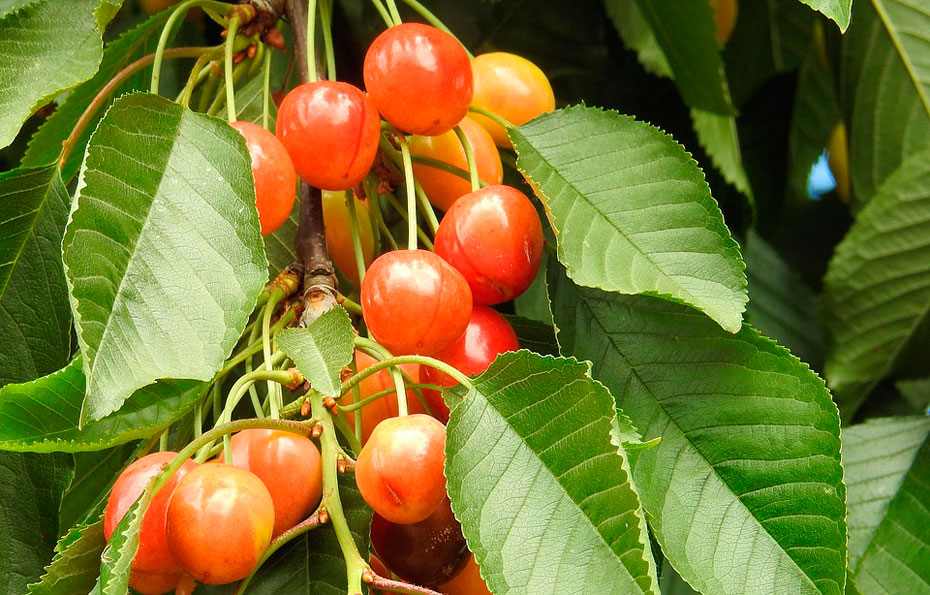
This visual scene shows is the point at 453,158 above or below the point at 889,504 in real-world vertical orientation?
above

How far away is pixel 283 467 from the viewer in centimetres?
55

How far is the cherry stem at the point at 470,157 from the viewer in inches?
26.5

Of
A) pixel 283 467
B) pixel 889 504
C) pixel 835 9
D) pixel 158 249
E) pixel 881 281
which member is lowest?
pixel 889 504

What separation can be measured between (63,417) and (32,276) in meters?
0.18

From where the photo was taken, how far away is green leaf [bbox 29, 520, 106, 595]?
21.1 inches

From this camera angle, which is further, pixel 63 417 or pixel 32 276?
pixel 32 276

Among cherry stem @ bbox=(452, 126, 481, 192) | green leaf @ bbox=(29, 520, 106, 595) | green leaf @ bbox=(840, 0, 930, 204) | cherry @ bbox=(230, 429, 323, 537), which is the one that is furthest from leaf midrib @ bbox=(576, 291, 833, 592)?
green leaf @ bbox=(840, 0, 930, 204)

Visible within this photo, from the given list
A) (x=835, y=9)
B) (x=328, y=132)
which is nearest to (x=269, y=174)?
(x=328, y=132)

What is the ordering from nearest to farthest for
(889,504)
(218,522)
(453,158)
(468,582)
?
(218,522) < (468,582) < (453,158) < (889,504)

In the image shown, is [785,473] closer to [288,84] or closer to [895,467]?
[895,467]

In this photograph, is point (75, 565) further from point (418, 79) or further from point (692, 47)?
point (692, 47)

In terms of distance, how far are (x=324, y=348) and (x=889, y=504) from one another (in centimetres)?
61

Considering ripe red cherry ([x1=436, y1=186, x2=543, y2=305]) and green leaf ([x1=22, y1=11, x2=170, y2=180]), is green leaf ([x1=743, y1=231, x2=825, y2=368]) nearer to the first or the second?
ripe red cherry ([x1=436, y1=186, x2=543, y2=305])

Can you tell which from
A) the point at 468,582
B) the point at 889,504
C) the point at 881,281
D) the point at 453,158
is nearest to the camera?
the point at 468,582
